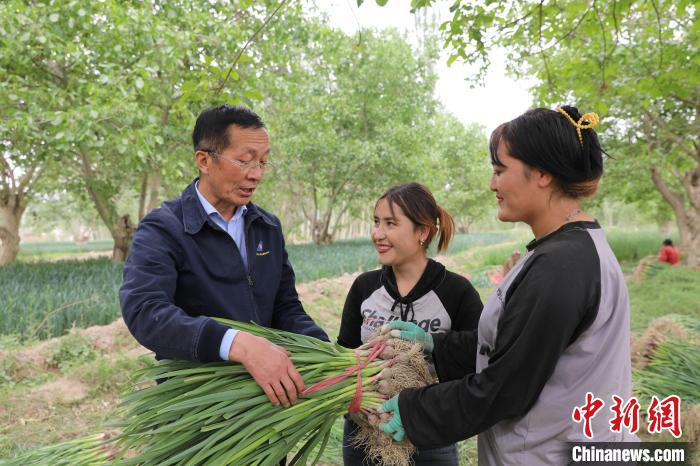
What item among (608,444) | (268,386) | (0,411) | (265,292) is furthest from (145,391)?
(0,411)

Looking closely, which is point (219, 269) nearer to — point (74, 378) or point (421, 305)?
point (421, 305)

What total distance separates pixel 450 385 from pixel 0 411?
3.50 m

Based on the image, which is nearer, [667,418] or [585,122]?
[585,122]

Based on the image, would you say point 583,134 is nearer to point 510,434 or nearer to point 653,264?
point 510,434

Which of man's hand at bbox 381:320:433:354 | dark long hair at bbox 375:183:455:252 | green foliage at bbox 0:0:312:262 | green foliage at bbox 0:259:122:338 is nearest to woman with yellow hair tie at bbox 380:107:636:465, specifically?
man's hand at bbox 381:320:433:354

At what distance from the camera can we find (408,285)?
182 centimetres

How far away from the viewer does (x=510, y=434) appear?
1.17m

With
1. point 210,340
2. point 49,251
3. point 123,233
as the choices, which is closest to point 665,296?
point 210,340

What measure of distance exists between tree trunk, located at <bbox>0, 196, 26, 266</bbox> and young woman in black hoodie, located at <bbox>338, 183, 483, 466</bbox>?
13.0 meters

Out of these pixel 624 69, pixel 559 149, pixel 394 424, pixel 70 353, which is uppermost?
pixel 624 69

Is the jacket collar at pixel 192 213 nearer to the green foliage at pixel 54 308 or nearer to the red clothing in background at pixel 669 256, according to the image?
the green foliage at pixel 54 308

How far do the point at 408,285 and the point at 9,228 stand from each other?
44.2 ft

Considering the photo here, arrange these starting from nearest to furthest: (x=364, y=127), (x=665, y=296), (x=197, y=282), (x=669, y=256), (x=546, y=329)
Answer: (x=546, y=329)
(x=197, y=282)
(x=665, y=296)
(x=669, y=256)
(x=364, y=127)

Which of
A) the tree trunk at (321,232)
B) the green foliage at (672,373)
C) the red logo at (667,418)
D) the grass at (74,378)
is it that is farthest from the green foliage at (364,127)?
the red logo at (667,418)
